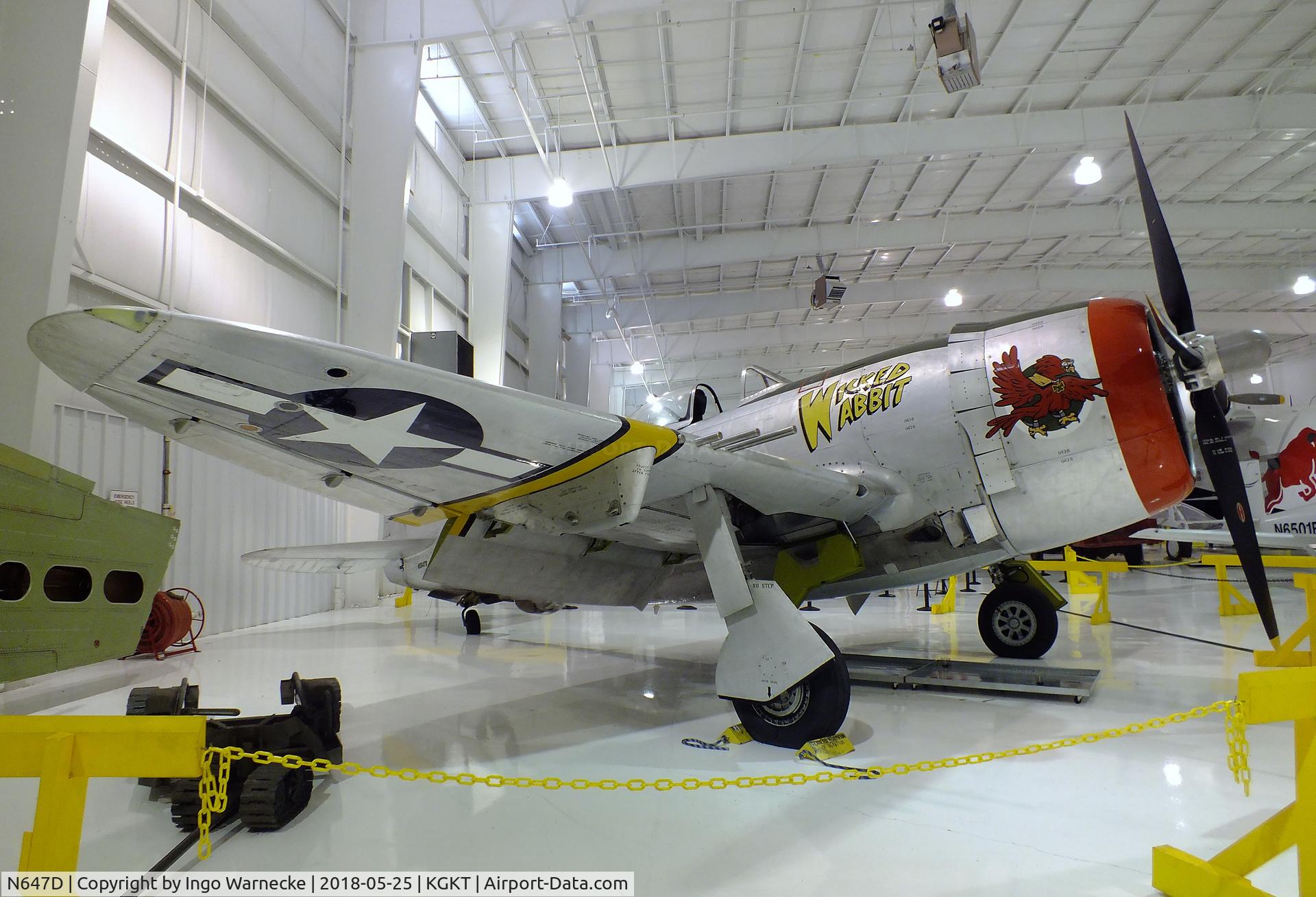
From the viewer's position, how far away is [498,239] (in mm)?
15336

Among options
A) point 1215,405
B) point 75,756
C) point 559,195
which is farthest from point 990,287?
point 75,756

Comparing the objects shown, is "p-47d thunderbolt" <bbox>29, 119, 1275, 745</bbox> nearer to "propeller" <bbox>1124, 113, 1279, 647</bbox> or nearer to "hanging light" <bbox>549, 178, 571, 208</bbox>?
"propeller" <bbox>1124, 113, 1279, 647</bbox>

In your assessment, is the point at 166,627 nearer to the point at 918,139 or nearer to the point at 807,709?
the point at 807,709

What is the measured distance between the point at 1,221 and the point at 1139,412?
686cm

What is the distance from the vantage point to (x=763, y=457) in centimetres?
360

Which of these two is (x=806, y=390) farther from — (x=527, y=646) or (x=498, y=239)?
(x=498, y=239)

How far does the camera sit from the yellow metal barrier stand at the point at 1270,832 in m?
1.63

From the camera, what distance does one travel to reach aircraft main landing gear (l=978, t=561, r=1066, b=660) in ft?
18.6

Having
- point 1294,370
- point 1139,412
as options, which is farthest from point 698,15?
point 1294,370

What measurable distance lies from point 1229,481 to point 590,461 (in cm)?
330

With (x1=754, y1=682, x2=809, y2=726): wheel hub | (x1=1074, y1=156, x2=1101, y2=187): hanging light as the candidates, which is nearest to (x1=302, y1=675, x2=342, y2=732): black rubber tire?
(x1=754, y1=682, x2=809, y2=726): wheel hub

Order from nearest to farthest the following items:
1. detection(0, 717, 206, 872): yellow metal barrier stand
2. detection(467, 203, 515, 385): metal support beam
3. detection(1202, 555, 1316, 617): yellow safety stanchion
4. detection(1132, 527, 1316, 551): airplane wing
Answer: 1. detection(0, 717, 206, 872): yellow metal barrier stand
2. detection(1202, 555, 1316, 617): yellow safety stanchion
3. detection(1132, 527, 1316, 551): airplane wing
4. detection(467, 203, 515, 385): metal support beam

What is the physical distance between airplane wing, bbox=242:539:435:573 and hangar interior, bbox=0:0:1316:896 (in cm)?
83

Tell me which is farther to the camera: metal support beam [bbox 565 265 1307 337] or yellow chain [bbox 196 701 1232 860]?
metal support beam [bbox 565 265 1307 337]
